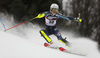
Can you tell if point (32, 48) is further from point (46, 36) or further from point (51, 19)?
point (51, 19)

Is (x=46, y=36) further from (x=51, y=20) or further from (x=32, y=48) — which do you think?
(x=32, y=48)

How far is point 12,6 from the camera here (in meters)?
9.87

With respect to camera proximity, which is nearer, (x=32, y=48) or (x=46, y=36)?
(x=32, y=48)

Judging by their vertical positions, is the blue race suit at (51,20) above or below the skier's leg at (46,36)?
above

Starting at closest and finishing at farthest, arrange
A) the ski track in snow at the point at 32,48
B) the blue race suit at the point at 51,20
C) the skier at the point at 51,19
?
the ski track in snow at the point at 32,48, the skier at the point at 51,19, the blue race suit at the point at 51,20

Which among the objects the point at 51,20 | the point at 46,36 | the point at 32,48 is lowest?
the point at 46,36

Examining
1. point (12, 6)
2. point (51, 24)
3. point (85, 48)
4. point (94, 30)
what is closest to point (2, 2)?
point (12, 6)

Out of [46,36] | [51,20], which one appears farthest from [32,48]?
[51,20]

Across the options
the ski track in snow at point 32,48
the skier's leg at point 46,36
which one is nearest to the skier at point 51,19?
the skier's leg at point 46,36

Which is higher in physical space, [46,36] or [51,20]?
[51,20]

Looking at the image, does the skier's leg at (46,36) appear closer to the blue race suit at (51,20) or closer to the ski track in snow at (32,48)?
the blue race suit at (51,20)

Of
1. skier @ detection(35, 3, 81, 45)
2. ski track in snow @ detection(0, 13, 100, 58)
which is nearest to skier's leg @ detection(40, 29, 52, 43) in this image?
skier @ detection(35, 3, 81, 45)

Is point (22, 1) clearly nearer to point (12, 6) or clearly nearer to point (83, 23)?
point (12, 6)

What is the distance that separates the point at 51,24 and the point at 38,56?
1643 mm
